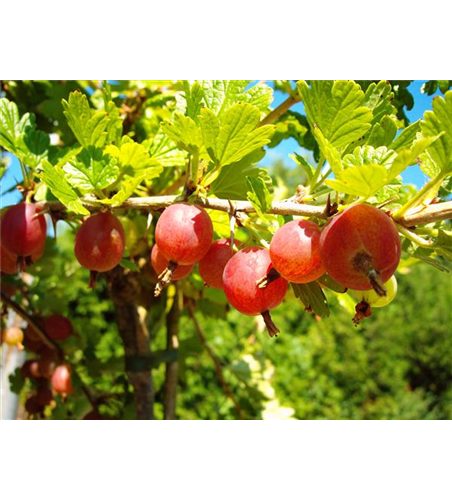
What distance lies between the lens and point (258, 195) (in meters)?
0.51

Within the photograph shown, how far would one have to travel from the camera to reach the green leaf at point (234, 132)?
53cm

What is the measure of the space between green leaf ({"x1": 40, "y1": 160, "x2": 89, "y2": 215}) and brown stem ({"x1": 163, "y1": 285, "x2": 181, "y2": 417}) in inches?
27.5

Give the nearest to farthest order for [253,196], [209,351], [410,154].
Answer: [410,154] → [253,196] → [209,351]

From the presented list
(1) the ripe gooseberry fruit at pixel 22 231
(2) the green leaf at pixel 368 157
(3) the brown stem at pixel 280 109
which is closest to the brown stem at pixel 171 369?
(3) the brown stem at pixel 280 109

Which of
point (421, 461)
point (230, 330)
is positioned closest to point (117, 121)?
point (421, 461)

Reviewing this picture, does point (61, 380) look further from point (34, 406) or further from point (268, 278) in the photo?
point (268, 278)

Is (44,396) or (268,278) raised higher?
(268,278)

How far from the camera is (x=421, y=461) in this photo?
106 cm

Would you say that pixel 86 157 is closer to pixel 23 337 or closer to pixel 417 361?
pixel 23 337

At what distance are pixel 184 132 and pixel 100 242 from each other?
163 millimetres

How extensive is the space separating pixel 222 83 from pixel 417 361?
4.74m

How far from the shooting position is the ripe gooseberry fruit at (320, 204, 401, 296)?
44 centimetres

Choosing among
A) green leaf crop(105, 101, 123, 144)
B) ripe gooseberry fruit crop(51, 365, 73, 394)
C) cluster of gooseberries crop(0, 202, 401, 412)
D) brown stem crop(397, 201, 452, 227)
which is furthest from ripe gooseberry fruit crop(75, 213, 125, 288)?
ripe gooseberry fruit crop(51, 365, 73, 394)

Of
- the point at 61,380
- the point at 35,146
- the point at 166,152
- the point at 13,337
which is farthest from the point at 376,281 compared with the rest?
the point at 13,337
